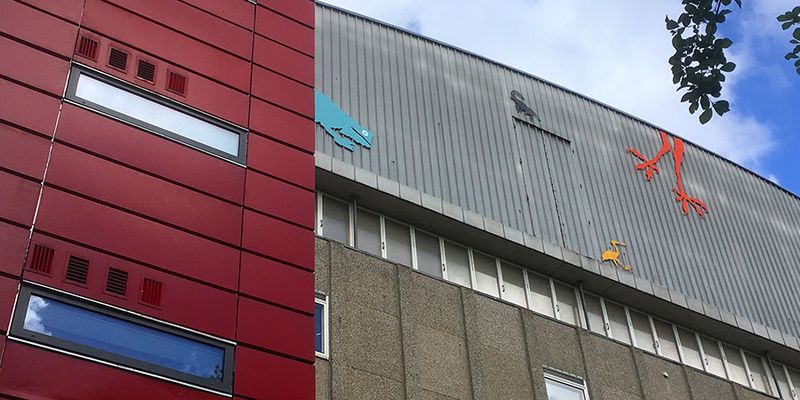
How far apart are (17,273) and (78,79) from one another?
4.13 meters

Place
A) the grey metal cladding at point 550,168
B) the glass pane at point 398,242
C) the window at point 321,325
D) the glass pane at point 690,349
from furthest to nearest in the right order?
the glass pane at point 690,349
the grey metal cladding at point 550,168
the glass pane at point 398,242
the window at point 321,325

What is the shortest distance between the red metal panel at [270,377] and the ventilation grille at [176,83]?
201 inches

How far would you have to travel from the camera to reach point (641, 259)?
106 ft

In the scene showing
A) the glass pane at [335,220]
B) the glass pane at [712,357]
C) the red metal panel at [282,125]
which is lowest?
the red metal panel at [282,125]

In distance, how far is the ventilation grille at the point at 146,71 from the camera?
59.9 ft

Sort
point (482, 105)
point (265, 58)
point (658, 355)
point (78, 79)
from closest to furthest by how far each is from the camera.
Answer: point (78, 79), point (265, 58), point (658, 355), point (482, 105)

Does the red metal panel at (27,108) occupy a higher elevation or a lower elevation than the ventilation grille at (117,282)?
higher

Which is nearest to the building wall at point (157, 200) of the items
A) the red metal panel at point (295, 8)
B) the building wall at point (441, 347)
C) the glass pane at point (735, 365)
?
the red metal panel at point (295, 8)

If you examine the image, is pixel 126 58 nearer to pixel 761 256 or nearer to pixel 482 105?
pixel 482 105

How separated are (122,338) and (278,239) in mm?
3666

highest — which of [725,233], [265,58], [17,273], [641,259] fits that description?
[725,233]

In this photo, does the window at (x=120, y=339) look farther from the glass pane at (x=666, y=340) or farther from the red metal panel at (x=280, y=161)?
the glass pane at (x=666, y=340)

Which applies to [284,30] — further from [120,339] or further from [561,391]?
[561,391]

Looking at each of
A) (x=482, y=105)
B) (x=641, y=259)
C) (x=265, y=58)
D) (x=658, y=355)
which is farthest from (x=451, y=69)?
(x=265, y=58)
